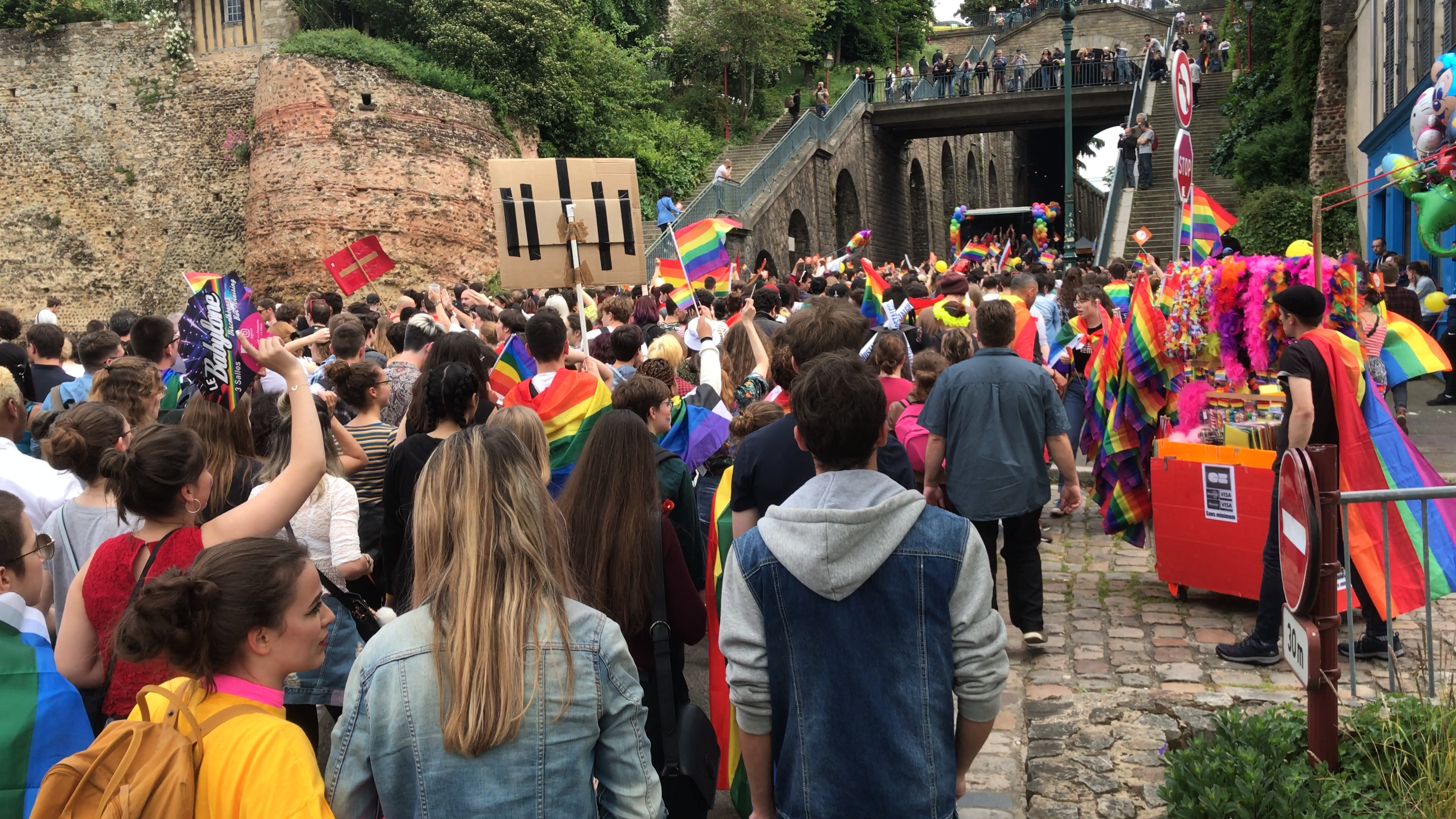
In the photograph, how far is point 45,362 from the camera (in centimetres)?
766

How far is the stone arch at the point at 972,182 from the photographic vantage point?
52.5 meters

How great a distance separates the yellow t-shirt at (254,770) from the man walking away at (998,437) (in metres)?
3.95

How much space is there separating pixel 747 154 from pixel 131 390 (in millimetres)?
30104

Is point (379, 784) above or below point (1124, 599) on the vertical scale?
above

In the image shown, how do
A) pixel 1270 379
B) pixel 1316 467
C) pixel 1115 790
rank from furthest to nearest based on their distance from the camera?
pixel 1270 379 → pixel 1115 790 → pixel 1316 467

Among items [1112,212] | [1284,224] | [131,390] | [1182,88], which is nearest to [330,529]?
[131,390]

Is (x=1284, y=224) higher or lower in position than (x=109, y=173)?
lower

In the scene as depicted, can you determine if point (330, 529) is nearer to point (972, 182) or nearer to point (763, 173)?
point (763, 173)

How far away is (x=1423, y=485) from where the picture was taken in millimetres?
5512

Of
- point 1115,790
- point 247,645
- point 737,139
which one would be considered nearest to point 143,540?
point 247,645

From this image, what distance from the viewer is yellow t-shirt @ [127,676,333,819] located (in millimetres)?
2014

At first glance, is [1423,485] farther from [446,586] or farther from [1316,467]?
[446,586]

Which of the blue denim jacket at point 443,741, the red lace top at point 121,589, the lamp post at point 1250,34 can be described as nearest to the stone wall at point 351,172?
the lamp post at point 1250,34

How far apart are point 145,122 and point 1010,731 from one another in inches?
1352
